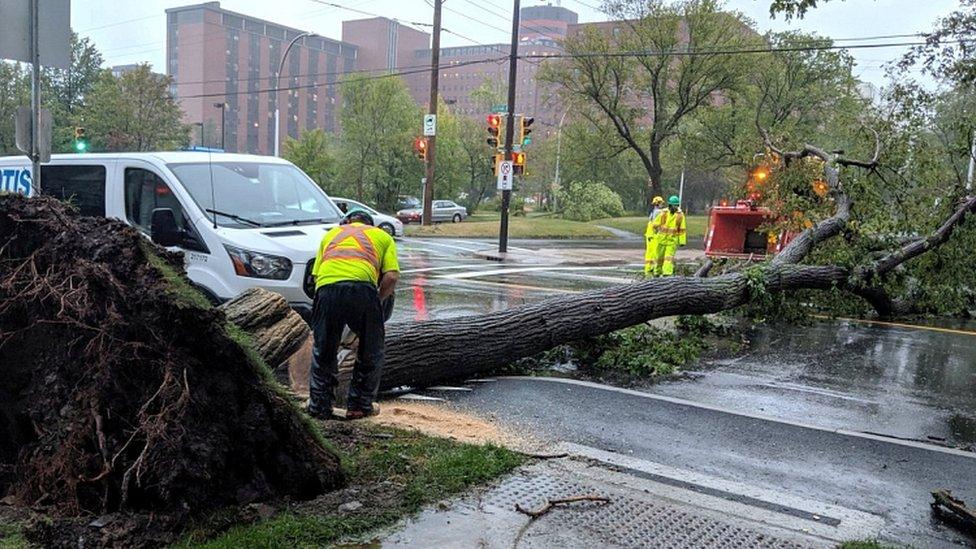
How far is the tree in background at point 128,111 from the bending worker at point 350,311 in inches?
1513

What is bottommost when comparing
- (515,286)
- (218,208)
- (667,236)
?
(515,286)

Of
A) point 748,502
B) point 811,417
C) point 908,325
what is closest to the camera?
point 748,502

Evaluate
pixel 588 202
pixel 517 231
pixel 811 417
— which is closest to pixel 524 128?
pixel 517 231

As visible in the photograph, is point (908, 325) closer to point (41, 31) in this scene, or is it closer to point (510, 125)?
point (41, 31)

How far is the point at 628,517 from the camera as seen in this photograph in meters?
3.91

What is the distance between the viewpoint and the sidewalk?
364 cm

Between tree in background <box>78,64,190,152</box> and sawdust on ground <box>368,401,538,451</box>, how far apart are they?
Answer: 38.4m

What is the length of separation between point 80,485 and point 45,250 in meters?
1.18

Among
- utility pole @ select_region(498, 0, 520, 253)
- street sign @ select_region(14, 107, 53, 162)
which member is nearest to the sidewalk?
street sign @ select_region(14, 107, 53, 162)

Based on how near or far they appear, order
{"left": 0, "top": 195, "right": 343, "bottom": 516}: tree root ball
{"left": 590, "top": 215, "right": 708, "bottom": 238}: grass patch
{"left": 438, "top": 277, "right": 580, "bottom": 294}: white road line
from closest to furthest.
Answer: {"left": 0, "top": 195, "right": 343, "bottom": 516}: tree root ball, {"left": 438, "top": 277, "right": 580, "bottom": 294}: white road line, {"left": 590, "top": 215, "right": 708, "bottom": 238}: grass patch

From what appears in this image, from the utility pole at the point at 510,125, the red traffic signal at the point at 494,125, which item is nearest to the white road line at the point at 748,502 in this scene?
the utility pole at the point at 510,125

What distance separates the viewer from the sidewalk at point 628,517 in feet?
12.0

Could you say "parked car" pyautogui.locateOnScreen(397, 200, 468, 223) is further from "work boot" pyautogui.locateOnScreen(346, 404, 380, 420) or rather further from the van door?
"work boot" pyautogui.locateOnScreen(346, 404, 380, 420)

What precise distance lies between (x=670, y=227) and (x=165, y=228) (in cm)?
918
